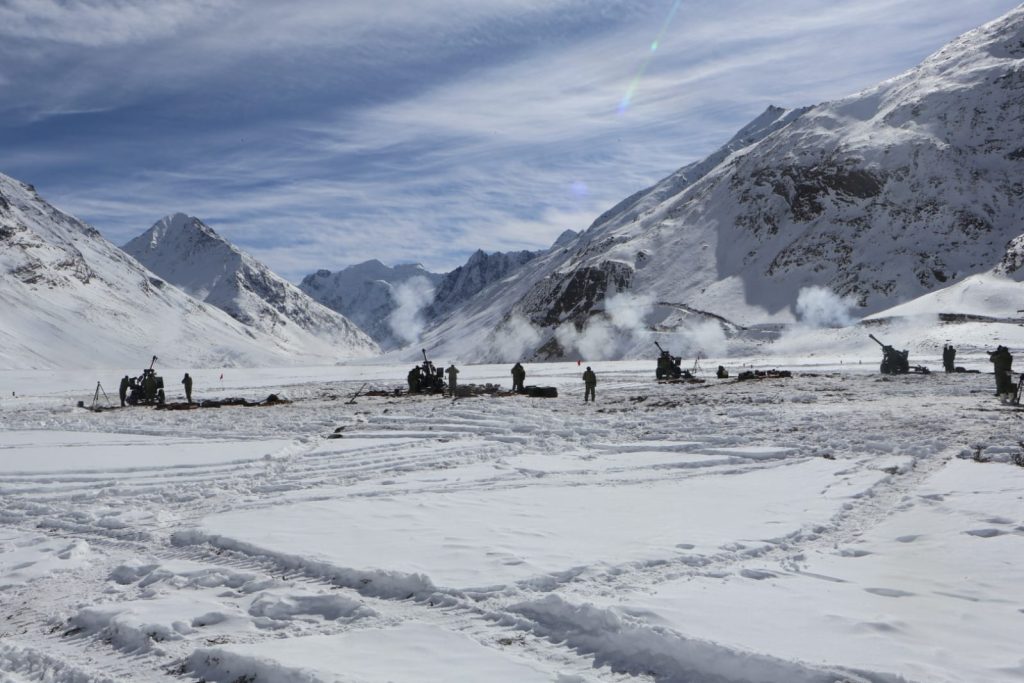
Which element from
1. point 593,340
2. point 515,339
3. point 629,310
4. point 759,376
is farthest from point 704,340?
point 759,376

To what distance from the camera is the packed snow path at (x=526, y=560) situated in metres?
5.65

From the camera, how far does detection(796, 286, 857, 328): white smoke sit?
10869 centimetres

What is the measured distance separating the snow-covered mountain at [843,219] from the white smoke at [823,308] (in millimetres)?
1624

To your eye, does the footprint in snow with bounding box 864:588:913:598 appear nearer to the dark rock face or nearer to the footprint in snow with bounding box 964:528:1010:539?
the footprint in snow with bounding box 964:528:1010:539

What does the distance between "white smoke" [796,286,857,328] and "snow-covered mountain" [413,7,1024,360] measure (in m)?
1.62

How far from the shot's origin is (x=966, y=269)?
385 feet

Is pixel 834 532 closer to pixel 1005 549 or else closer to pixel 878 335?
pixel 1005 549

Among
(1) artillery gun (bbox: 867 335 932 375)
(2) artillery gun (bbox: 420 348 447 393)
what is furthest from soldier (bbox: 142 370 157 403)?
(1) artillery gun (bbox: 867 335 932 375)

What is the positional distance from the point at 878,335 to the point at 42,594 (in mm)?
92997

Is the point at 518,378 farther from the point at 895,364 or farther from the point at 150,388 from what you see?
the point at 895,364

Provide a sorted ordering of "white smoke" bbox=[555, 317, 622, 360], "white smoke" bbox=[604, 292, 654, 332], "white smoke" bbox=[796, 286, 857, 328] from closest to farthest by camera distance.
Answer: "white smoke" bbox=[796, 286, 857, 328] → "white smoke" bbox=[555, 317, 622, 360] → "white smoke" bbox=[604, 292, 654, 332]

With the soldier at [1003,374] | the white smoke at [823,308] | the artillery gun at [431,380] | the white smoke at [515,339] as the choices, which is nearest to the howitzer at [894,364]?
the soldier at [1003,374]

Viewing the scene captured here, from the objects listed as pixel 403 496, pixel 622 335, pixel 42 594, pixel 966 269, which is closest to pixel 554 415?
pixel 403 496

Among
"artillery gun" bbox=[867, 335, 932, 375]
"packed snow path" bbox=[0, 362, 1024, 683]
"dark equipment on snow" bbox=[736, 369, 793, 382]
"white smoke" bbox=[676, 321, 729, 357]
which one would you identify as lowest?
"packed snow path" bbox=[0, 362, 1024, 683]
